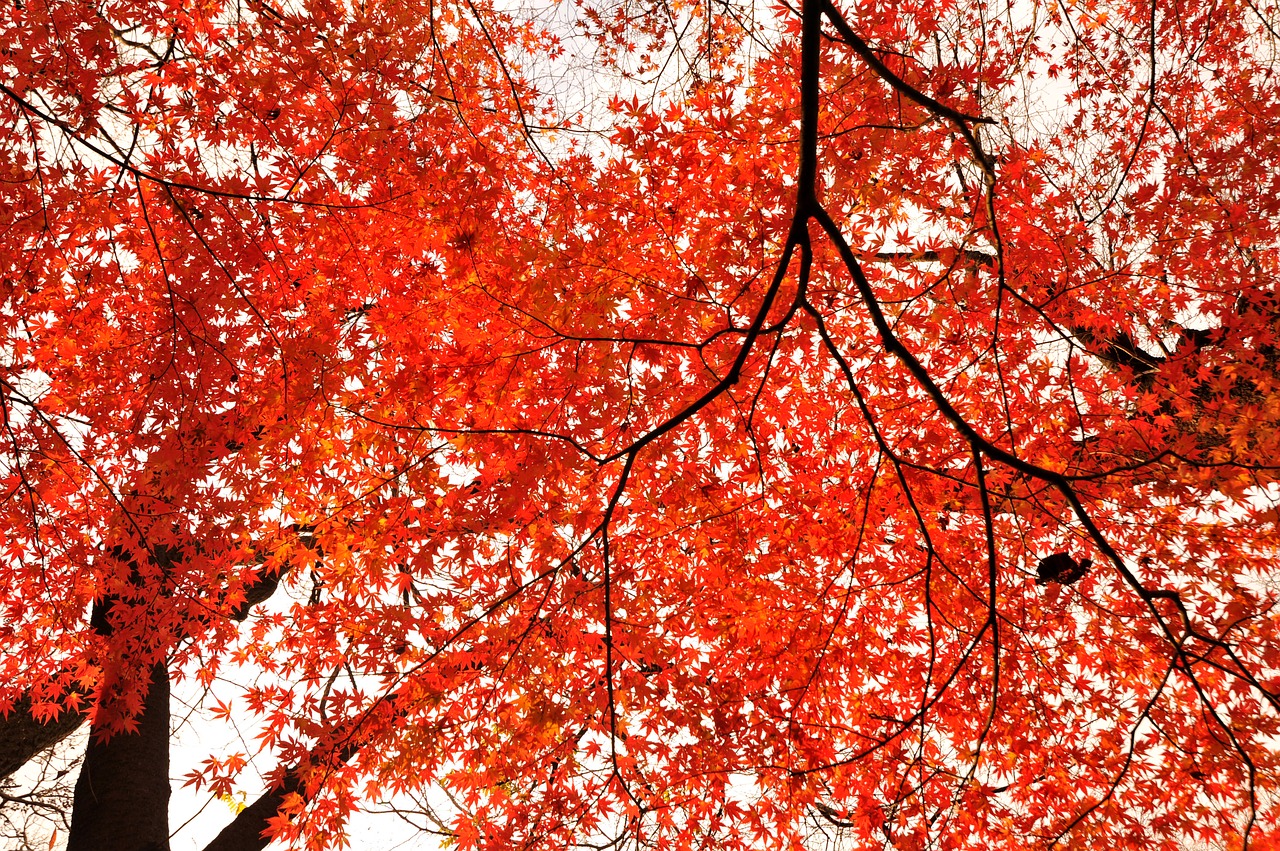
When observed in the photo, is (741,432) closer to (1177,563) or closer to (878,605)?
(878,605)

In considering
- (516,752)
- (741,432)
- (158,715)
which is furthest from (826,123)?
(158,715)

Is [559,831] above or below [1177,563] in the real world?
below

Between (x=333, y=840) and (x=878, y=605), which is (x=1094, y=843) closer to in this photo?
(x=878, y=605)

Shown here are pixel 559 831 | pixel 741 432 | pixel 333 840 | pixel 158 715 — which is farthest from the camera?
pixel 158 715

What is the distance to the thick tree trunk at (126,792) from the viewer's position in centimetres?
415

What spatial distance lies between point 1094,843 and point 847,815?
1443 millimetres

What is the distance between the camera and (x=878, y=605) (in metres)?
4.86

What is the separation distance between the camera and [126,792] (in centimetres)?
426

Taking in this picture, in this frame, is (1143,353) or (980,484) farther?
(1143,353)

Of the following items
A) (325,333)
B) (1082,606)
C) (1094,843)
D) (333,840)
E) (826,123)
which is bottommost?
(1094,843)

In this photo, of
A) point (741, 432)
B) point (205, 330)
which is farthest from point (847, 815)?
point (205, 330)

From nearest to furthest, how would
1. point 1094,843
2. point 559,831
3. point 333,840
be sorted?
point 333,840 → point 559,831 → point 1094,843

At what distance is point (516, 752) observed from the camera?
3.81 metres

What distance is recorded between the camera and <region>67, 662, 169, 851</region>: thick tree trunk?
163 inches
